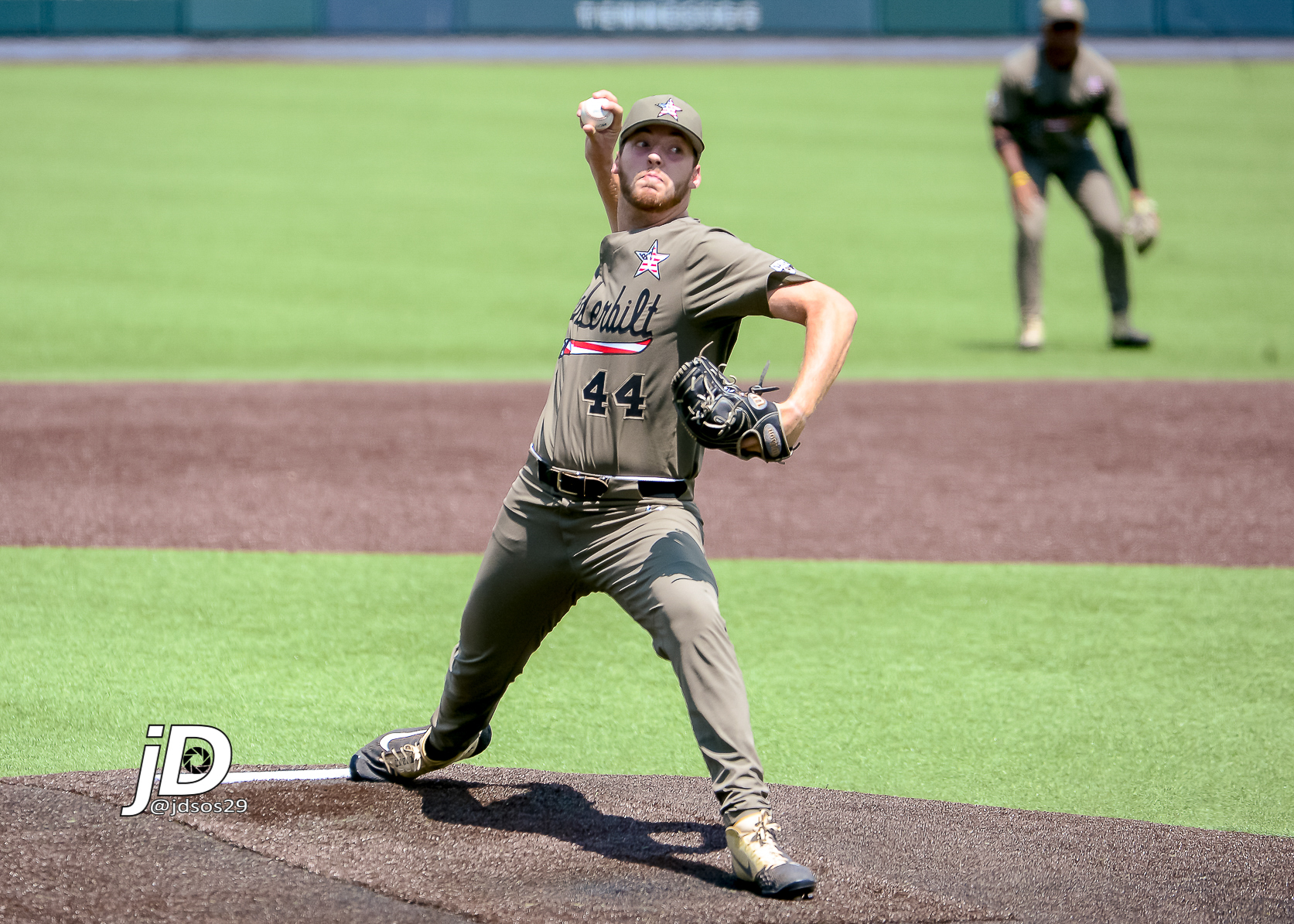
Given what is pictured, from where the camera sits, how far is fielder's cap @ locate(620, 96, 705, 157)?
4059mm

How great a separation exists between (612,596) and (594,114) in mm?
1408

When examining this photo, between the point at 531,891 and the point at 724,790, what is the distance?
0.52 m

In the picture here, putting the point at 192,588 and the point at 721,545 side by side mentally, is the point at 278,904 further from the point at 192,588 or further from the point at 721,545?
the point at 721,545

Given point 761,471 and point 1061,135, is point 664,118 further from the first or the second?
point 1061,135

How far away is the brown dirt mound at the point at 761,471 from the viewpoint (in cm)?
775

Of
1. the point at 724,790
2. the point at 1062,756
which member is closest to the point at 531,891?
the point at 724,790

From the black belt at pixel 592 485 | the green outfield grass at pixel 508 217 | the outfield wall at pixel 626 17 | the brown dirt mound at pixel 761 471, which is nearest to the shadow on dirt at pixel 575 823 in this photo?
the black belt at pixel 592 485

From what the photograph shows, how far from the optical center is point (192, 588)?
6.75 m

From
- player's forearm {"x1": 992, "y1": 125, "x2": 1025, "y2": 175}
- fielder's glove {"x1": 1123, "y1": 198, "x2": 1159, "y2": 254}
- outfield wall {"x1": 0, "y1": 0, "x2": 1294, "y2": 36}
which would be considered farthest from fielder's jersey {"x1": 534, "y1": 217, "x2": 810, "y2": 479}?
outfield wall {"x1": 0, "y1": 0, "x2": 1294, "y2": 36}

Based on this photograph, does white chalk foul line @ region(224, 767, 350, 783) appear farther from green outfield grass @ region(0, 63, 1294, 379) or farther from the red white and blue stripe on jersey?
green outfield grass @ region(0, 63, 1294, 379)

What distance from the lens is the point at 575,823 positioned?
4.22m

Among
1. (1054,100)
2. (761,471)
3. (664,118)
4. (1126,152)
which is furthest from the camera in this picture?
(1126,152)

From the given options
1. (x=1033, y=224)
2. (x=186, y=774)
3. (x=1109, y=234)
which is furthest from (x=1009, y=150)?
(x=186, y=774)

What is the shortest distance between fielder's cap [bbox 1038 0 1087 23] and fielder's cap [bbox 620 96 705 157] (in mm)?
8239
